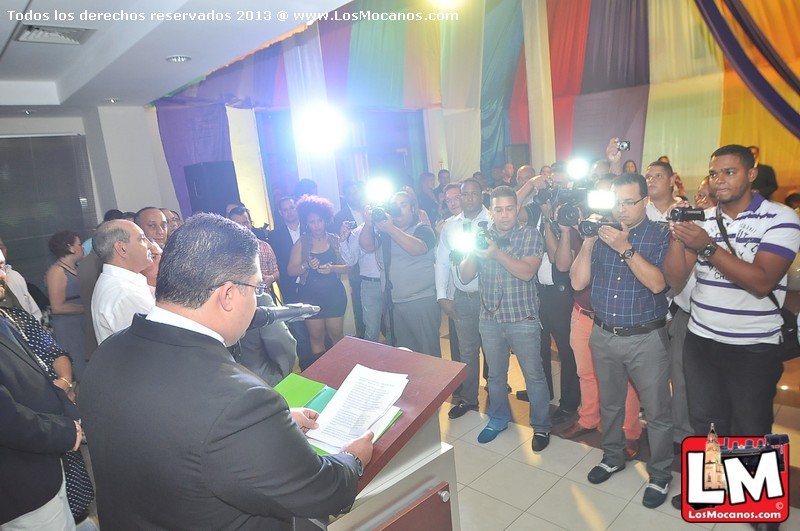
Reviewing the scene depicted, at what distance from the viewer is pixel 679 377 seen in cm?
284

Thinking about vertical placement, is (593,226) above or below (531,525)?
above

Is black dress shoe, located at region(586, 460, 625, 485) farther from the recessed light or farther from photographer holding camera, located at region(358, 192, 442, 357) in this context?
the recessed light

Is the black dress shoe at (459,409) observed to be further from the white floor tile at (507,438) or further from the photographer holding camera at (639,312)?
the photographer holding camera at (639,312)

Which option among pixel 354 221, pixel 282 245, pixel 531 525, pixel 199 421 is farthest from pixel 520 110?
pixel 199 421

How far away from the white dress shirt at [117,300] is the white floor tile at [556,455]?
2271mm

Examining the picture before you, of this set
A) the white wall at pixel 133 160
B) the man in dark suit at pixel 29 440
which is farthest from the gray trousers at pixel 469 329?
the white wall at pixel 133 160

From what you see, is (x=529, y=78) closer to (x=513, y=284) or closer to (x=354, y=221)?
(x=354, y=221)

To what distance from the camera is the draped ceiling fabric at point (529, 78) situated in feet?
16.5

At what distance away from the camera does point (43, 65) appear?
452cm

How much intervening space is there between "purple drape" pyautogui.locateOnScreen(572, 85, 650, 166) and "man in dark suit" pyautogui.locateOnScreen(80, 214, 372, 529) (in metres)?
6.05

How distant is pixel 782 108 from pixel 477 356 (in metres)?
2.24

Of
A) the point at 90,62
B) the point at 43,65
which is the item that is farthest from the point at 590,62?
the point at 43,65

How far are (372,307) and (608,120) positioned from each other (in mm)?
4114

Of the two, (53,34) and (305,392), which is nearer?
(305,392)
